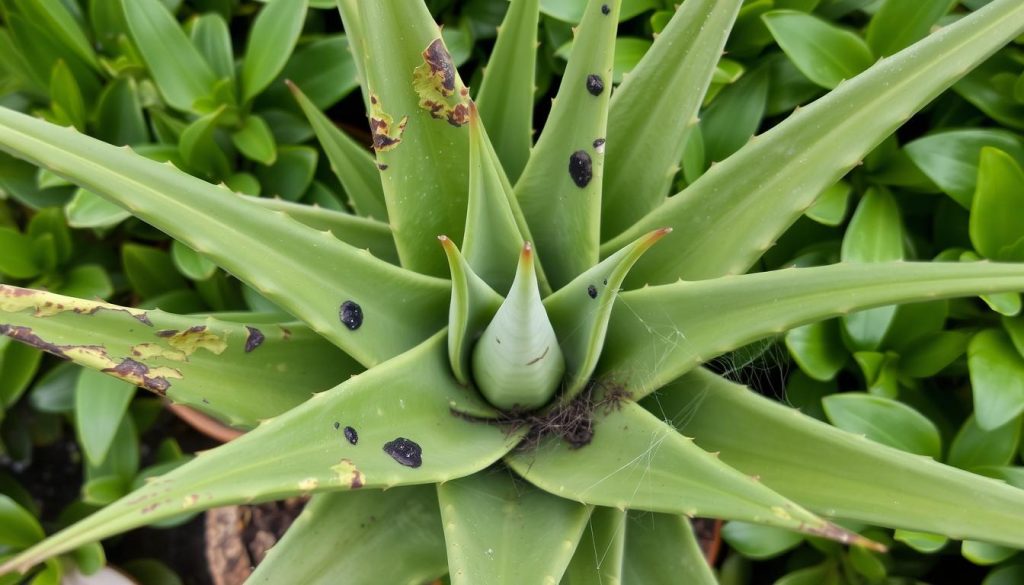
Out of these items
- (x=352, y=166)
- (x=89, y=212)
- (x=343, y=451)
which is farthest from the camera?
(x=89, y=212)

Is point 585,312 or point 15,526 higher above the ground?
point 585,312

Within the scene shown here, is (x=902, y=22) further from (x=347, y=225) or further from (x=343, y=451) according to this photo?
(x=343, y=451)

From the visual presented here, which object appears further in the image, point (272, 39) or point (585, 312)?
point (272, 39)

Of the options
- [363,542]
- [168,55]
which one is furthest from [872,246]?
[168,55]

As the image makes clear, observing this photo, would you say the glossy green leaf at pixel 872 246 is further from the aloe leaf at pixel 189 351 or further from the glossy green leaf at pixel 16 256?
the glossy green leaf at pixel 16 256

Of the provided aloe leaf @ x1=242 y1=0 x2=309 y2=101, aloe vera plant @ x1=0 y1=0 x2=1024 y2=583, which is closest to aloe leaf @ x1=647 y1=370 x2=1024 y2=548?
aloe vera plant @ x1=0 y1=0 x2=1024 y2=583

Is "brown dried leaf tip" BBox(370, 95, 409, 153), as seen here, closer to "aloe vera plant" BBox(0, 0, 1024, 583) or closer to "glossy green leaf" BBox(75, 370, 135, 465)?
"aloe vera plant" BBox(0, 0, 1024, 583)

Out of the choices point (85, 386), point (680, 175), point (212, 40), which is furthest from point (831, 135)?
point (85, 386)

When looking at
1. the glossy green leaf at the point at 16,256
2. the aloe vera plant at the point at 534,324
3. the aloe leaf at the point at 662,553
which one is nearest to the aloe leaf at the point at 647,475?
the aloe vera plant at the point at 534,324
